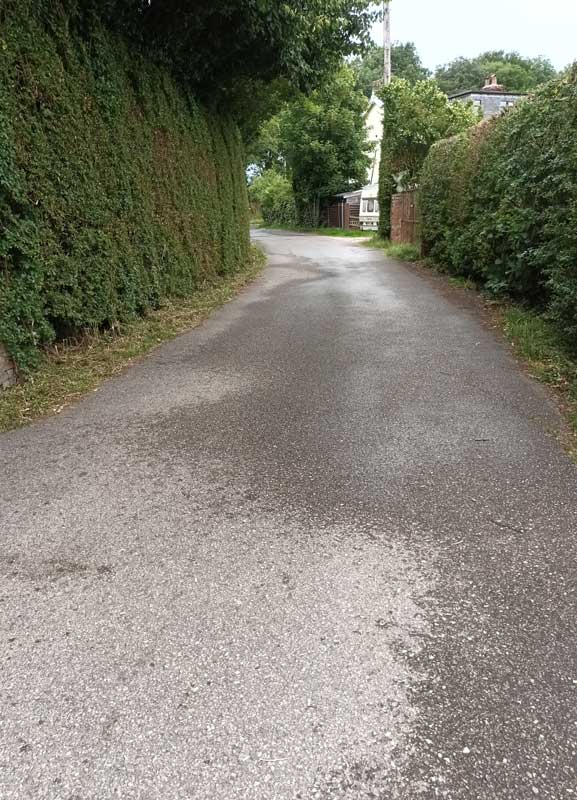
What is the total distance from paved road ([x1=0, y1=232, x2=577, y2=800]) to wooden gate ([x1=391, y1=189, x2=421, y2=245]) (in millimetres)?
12874

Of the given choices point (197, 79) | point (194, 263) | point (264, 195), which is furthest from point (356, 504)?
point (264, 195)

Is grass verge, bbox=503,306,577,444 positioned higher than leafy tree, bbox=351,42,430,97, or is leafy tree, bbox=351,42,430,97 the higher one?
leafy tree, bbox=351,42,430,97

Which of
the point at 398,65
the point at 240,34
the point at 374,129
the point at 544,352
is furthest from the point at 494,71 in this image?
the point at 544,352

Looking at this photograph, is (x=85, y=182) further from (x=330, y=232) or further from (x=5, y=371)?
(x=330, y=232)

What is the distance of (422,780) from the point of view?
5.59 ft

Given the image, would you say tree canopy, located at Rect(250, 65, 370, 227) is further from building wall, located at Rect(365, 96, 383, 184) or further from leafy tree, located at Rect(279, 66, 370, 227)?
building wall, located at Rect(365, 96, 383, 184)

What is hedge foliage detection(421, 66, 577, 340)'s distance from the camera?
5938 millimetres

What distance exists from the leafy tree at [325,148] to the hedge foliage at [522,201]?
24308 millimetres

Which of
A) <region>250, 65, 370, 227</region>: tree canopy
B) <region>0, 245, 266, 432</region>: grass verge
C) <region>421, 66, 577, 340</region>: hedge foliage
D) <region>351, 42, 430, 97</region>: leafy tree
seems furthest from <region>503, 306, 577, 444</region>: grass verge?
<region>351, 42, 430, 97</region>: leafy tree

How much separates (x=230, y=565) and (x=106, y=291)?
5.13 m

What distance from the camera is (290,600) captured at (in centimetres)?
250

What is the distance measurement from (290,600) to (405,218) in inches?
694

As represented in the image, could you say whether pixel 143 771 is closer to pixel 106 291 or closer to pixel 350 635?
pixel 350 635

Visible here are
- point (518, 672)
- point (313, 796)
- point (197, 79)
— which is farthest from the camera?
point (197, 79)
